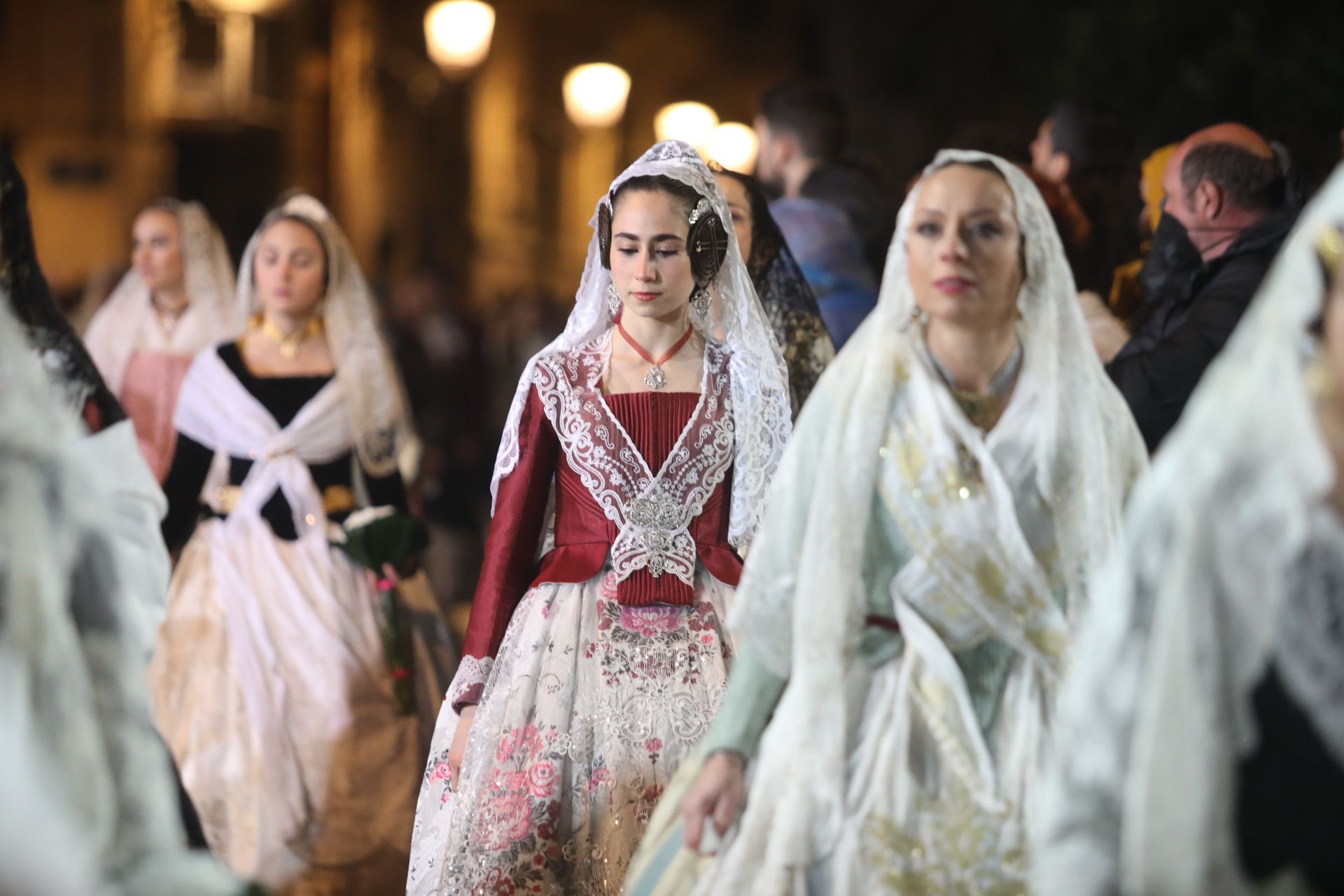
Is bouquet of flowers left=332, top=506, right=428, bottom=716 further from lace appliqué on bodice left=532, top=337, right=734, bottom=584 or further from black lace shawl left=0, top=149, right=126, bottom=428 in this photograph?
black lace shawl left=0, top=149, right=126, bottom=428

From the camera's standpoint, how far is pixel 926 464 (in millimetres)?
3447

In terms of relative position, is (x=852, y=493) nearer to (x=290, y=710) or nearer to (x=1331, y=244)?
(x=1331, y=244)

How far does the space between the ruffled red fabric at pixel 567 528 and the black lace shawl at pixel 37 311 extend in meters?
1.01

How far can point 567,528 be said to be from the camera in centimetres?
472

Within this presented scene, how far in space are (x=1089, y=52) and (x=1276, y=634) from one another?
34.7 ft

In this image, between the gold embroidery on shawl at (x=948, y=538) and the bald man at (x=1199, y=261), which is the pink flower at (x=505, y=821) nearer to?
the gold embroidery on shawl at (x=948, y=538)

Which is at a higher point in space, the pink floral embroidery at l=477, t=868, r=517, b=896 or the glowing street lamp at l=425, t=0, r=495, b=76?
the glowing street lamp at l=425, t=0, r=495, b=76

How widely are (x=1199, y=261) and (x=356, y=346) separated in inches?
117

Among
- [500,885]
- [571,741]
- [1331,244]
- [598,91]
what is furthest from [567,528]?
[598,91]

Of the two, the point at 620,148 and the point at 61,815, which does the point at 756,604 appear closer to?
the point at 61,815

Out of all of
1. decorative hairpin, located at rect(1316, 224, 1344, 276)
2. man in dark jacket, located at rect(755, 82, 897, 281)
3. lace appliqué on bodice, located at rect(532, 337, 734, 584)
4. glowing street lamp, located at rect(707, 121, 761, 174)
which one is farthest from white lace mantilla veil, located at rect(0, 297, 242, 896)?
glowing street lamp, located at rect(707, 121, 761, 174)

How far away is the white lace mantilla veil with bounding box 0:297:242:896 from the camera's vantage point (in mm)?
2779

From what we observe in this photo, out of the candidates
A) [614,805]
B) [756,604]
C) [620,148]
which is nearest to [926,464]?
[756,604]

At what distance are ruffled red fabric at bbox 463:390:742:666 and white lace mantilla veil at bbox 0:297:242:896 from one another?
4.75 ft
